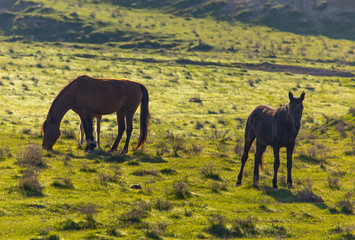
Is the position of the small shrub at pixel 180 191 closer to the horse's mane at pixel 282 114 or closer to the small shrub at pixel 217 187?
the small shrub at pixel 217 187

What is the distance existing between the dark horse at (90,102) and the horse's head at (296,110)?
8.03 m

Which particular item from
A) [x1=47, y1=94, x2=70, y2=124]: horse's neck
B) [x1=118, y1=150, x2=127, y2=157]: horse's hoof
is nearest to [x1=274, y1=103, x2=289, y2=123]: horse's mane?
[x1=118, y1=150, x2=127, y2=157]: horse's hoof

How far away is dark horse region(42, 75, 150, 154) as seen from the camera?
64.8ft

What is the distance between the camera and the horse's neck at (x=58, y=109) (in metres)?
19.7

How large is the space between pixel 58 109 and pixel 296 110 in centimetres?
999

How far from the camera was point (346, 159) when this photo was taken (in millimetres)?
22328

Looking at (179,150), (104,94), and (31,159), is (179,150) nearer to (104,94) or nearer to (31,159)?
(104,94)

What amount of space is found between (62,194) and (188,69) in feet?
184

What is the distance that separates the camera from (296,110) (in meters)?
14.3

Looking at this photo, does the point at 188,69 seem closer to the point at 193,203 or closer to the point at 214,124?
the point at 214,124

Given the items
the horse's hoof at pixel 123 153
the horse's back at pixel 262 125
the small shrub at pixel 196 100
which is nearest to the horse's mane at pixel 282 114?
the horse's back at pixel 262 125

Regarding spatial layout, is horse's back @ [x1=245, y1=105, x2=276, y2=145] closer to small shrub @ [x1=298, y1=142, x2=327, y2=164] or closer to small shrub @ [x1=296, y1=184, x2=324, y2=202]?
small shrub @ [x1=296, y1=184, x2=324, y2=202]

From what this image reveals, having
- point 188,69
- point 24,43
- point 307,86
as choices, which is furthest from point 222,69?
point 24,43

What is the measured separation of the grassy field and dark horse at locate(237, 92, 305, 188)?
1.04m
